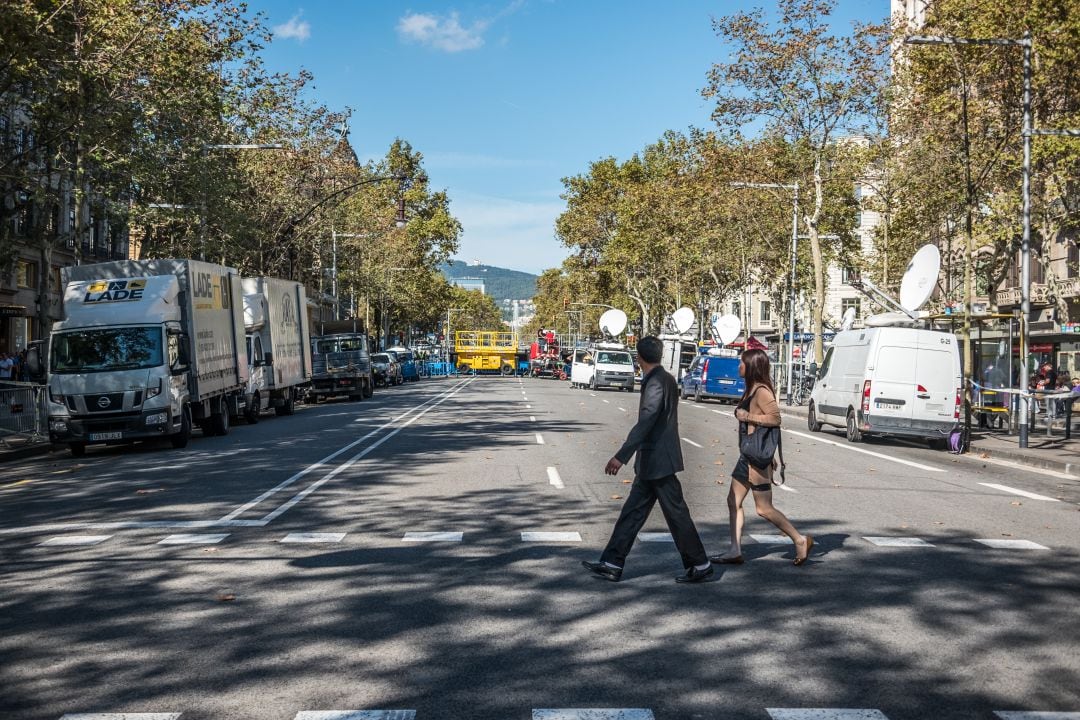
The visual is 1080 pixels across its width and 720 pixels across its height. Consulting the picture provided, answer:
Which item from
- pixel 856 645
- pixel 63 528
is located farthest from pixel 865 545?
pixel 63 528

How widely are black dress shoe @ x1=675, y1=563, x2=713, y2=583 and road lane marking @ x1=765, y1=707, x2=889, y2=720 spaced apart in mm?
2817

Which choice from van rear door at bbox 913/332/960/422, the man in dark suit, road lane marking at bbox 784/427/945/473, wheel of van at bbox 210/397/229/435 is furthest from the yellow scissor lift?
the man in dark suit

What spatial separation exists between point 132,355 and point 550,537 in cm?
1228

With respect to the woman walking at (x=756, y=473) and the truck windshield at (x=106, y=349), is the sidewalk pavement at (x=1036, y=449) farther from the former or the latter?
the truck windshield at (x=106, y=349)

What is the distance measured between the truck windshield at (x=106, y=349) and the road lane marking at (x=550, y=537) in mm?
11808

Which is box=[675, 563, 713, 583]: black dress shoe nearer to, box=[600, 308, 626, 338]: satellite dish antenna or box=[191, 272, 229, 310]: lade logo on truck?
box=[191, 272, 229, 310]: lade logo on truck

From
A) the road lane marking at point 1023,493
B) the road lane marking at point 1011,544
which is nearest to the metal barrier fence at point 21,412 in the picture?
the road lane marking at point 1023,493

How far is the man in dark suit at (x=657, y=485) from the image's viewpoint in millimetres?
7926

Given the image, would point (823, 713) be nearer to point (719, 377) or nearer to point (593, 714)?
point (593, 714)

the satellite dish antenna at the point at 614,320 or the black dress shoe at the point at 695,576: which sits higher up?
the satellite dish antenna at the point at 614,320

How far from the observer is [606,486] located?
13930 millimetres

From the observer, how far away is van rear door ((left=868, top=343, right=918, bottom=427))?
21625mm

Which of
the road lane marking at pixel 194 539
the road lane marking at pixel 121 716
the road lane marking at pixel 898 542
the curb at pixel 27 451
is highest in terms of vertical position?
the road lane marking at pixel 121 716

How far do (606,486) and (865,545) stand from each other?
4528 millimetres
